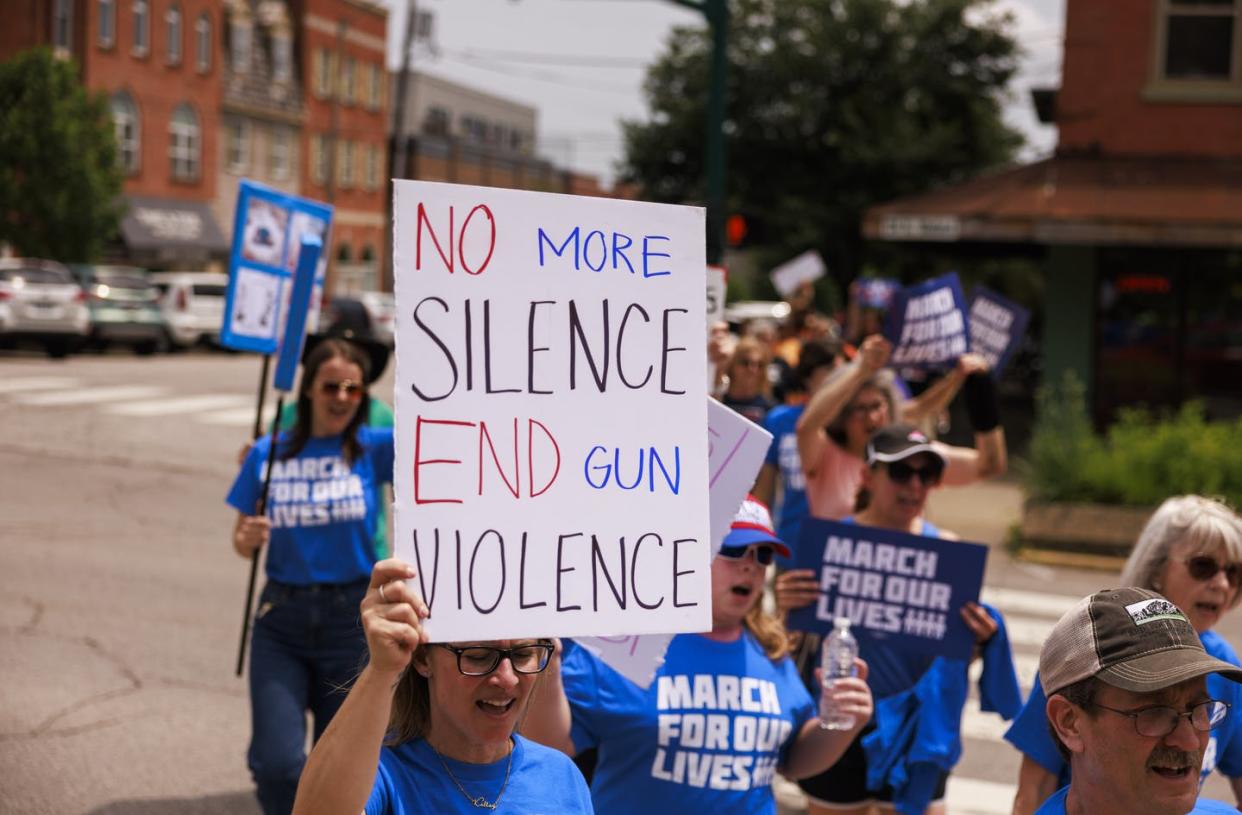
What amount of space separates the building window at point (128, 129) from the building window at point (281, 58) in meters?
8.69

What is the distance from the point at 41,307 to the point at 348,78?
34864 mm

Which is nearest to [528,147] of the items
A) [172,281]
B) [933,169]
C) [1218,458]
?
[933,169]

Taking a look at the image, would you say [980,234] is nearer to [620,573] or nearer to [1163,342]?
[1163,342]

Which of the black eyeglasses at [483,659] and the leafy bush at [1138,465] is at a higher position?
the black eyeglasses at [483,659]

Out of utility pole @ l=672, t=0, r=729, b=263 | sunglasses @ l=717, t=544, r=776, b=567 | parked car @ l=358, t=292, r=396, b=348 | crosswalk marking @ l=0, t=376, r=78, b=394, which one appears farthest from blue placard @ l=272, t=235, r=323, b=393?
parked car @ l=358, t=292, r=396, b=348

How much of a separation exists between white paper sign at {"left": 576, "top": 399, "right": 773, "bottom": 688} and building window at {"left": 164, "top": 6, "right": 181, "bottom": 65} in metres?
46.9

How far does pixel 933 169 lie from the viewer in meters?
39.9

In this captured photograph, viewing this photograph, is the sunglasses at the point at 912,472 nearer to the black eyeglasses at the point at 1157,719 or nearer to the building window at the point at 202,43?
the black eyeglasses at the point at 1157,719

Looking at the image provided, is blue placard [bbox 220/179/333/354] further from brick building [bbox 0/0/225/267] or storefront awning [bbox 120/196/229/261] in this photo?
storefront awning [bbox 120/196/229/261]

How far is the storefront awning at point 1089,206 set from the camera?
1611 cm

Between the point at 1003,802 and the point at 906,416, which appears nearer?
the point at 1003,802

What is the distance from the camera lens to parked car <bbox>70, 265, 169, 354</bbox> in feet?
93.6

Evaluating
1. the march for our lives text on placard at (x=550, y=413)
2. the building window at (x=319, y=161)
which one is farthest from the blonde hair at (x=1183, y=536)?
the building window at (x=319, y=161)

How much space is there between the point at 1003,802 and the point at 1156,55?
44.5ft
